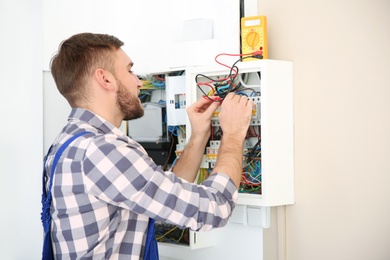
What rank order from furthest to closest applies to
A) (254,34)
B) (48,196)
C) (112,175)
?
(254,34) < (48,196) < (112,175)

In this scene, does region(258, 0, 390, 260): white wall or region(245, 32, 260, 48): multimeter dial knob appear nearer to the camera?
region(258, 0, 390, 260): white wall

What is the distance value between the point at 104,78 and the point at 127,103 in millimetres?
121

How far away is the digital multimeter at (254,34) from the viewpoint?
200 centimetres

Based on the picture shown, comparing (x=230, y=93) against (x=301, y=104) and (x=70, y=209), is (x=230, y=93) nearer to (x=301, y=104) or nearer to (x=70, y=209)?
(x=301, y=104)

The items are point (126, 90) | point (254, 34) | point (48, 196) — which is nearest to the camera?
point (48, 196)

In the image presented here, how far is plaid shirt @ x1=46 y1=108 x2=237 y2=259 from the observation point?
1.57 meters

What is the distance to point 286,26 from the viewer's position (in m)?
2.06

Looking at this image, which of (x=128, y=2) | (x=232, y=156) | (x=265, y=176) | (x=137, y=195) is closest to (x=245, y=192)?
(x=265, y=176)

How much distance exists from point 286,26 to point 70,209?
3.33 feet

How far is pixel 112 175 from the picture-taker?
61.6 inches

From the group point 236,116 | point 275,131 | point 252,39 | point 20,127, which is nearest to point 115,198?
point 236,116

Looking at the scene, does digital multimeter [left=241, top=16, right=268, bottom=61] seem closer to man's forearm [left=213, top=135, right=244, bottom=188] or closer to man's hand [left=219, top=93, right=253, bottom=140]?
man's hand [left=219, top=93, right=253, bottom=140]

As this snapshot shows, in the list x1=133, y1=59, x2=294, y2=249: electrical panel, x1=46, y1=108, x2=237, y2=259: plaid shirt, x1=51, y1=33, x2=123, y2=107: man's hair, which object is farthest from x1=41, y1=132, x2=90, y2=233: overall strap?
x1=133, y1=59, x2=294, y2=249: electrical panel

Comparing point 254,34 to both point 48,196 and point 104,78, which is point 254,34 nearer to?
point 104,78
